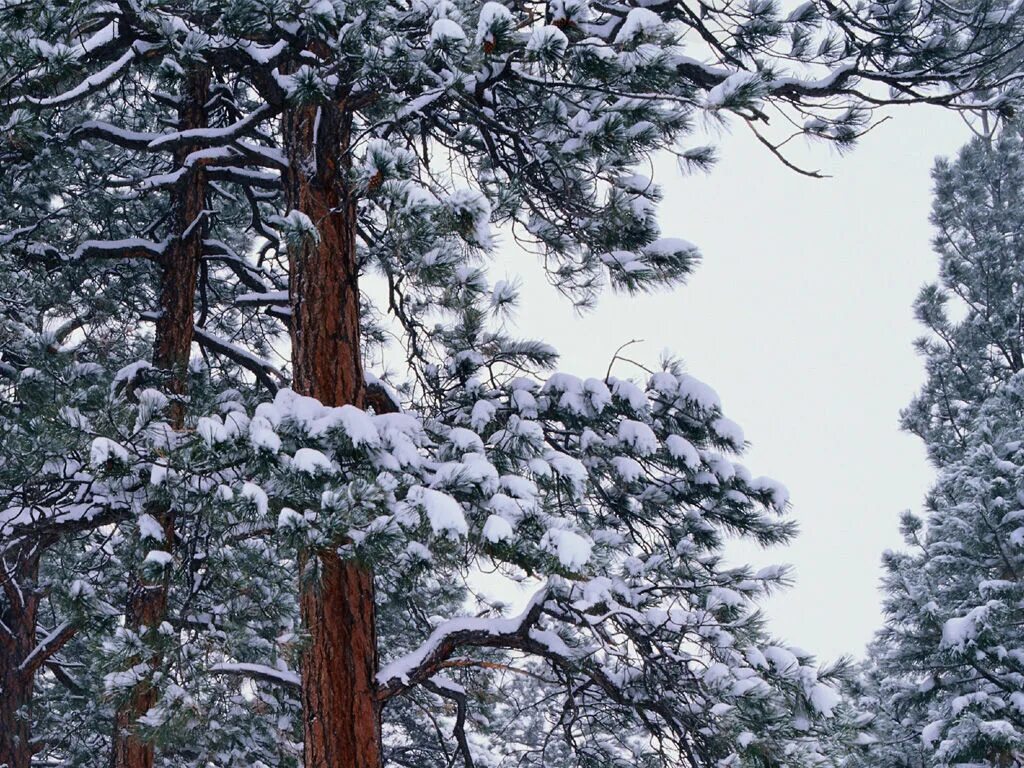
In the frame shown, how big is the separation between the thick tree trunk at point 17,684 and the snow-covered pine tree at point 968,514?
320 inches

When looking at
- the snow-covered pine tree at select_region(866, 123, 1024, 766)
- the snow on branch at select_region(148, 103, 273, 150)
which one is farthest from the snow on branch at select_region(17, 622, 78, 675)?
the snow-covered pine tree at select_region(866, 123, 1024, 766)

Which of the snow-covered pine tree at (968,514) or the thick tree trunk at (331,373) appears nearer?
the thick tree trunk at (331,373)

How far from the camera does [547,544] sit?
12.4 ft

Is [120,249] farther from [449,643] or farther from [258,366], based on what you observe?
[449,643]

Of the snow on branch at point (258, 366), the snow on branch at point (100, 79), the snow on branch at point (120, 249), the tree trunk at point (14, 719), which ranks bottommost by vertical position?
the tree trunk at point (14, 719)

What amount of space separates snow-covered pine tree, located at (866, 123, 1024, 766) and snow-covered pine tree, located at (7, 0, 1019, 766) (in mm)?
4417

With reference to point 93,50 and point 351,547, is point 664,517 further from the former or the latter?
point 93,50

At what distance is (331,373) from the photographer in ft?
16.4

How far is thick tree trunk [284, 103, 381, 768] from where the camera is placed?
447cm

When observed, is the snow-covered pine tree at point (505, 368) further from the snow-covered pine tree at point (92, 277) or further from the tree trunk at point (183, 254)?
the tree trunk at point (183, 254)

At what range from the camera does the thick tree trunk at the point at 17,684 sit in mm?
9664

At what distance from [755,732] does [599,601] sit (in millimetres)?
837

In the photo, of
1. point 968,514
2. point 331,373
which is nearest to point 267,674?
point 331,373

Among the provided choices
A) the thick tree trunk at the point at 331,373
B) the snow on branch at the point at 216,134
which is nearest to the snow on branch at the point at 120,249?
the snow on branch at the point at 216,134
